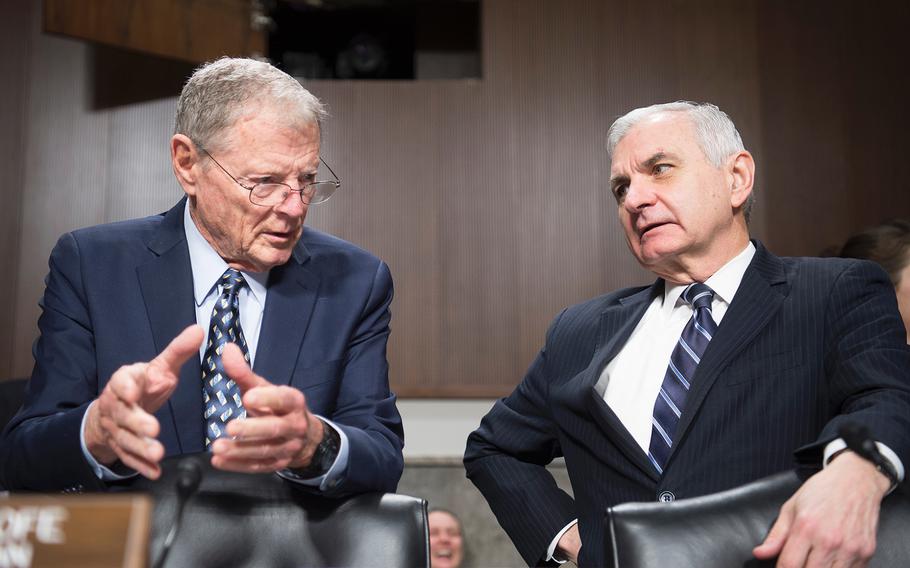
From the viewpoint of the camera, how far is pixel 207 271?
1.67 meters

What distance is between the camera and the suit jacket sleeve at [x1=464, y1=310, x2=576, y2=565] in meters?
1.70

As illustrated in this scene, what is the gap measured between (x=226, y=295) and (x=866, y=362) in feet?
3.37

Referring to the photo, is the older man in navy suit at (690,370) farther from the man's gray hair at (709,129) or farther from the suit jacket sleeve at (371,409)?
the suit jacket sleeve at (371,409)

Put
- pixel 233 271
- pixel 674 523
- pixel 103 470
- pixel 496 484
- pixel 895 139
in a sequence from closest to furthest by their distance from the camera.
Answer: pixel 674 523 < pixel 103 470 < pixel 233 271 < pixel 496 484 < pixel 895 139

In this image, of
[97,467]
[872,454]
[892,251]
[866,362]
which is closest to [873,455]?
[872,454]

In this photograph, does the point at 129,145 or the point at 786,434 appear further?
the point at 129,145

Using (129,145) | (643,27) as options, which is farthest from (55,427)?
(643,27)

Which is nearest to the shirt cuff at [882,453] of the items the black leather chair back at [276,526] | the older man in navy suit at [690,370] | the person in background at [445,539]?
the older man in navy suit at [690,370]

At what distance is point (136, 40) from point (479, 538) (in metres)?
1.98

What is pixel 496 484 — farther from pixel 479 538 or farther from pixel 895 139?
pixel 895 139

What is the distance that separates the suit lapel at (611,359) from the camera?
5.26ft

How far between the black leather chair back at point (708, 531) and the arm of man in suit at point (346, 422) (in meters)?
0.41

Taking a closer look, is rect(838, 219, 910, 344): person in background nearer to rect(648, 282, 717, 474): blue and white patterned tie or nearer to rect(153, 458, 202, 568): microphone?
rect(648, 282, 717, 474): blue and white patterned tie

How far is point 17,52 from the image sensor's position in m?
3.43
